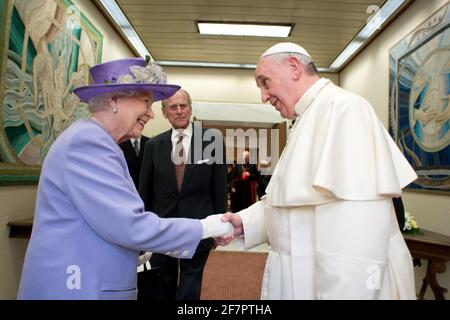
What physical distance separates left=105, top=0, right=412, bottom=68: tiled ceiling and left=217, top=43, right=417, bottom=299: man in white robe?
10.1ft

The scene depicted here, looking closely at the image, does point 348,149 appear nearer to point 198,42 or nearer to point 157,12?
point 157,12

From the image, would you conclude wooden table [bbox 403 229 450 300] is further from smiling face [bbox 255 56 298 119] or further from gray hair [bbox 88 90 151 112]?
gray hair [bbox 88 90 151 112]

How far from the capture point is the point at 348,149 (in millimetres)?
1265

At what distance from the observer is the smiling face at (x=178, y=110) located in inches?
104

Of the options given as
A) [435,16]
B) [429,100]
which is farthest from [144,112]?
[435,16]

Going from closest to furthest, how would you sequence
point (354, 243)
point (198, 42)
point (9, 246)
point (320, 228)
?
point (354, 243)
point (320, 228)
point (9, 246)
point (198, 42)

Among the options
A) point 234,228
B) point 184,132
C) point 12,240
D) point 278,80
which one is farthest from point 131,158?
point 278,80

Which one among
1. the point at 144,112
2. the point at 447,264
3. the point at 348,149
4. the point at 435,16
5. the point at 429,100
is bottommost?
the point at 447,264

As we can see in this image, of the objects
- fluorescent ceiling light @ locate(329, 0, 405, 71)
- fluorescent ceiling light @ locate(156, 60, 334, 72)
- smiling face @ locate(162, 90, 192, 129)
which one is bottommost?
smiling face @ locate(162, 90, 192, 129)

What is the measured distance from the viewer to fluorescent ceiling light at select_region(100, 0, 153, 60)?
14.9 feet

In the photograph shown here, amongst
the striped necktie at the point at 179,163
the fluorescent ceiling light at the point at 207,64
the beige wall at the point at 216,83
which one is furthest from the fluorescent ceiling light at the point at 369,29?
the striped necktie at the point at 179,163

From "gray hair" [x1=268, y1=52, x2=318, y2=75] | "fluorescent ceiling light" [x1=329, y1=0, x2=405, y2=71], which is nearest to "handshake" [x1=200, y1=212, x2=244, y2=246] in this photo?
"gray hair" [x1=268, y1=52, x2=318, y2=75]

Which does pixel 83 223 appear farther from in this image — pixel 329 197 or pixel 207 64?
pixel 207 64
